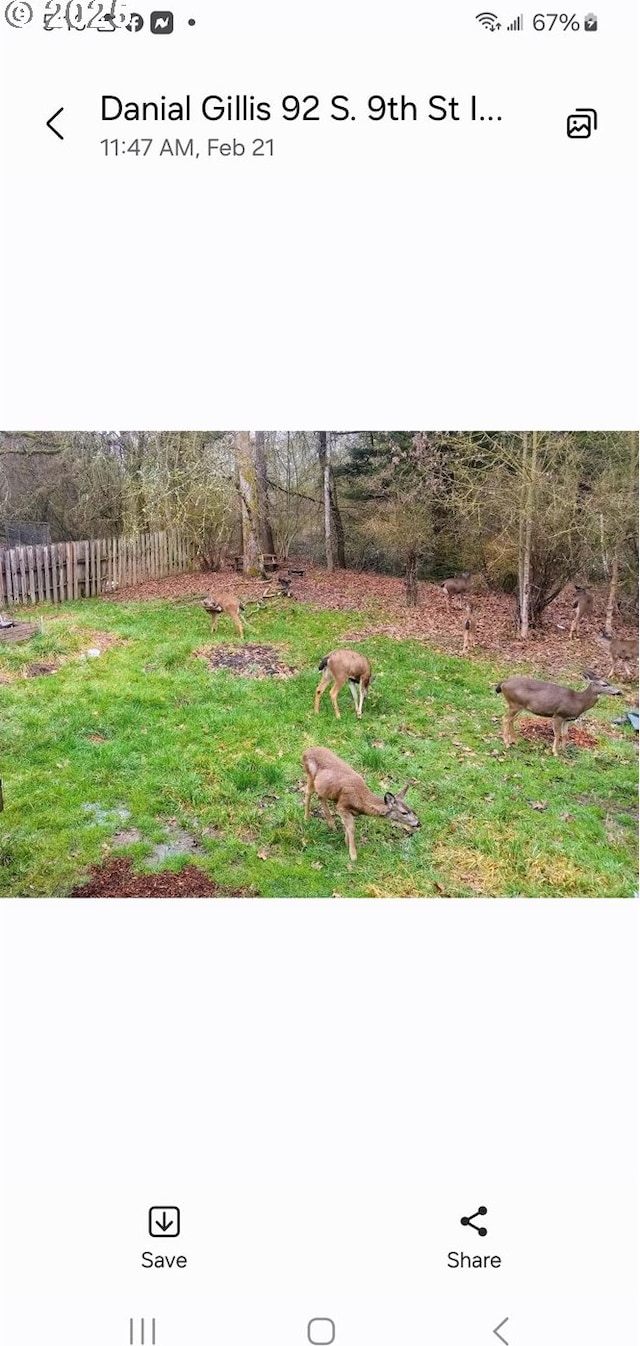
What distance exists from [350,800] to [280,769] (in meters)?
0.38

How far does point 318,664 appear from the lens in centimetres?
337

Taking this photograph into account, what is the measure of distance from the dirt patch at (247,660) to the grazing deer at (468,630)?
2.82ft

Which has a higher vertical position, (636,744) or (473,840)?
(636,744)

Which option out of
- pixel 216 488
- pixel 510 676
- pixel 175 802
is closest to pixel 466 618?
pixel 510 676

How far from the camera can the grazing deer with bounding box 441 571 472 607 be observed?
3.36m

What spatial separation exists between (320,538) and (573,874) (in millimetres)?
1936

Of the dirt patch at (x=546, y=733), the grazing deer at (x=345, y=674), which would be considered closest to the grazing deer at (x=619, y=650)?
the dirt patch at (x=546, y=733)

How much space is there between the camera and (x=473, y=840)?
3064mm
